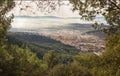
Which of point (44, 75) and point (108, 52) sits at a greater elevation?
point (108, 52)

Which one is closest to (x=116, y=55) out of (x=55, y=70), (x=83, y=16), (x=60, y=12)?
(x=83, y=16)

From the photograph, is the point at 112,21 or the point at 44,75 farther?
the point at 44,75

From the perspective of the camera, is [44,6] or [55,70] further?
[55,70]

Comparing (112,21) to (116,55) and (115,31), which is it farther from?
(116,55)

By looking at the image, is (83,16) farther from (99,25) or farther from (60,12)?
(60,12)

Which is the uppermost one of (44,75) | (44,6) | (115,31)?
(44,6)

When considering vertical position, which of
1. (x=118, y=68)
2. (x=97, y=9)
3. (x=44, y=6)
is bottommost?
(x=118, y=68)

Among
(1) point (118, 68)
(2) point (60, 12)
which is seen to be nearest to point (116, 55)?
(1) point (118, 68)

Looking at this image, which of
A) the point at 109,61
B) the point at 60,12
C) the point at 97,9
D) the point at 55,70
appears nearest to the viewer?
the point at 60,12

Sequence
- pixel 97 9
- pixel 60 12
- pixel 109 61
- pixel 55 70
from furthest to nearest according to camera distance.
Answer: pixel 55 70, pixel 109 61, pixel 97 9, pixel 60 12
